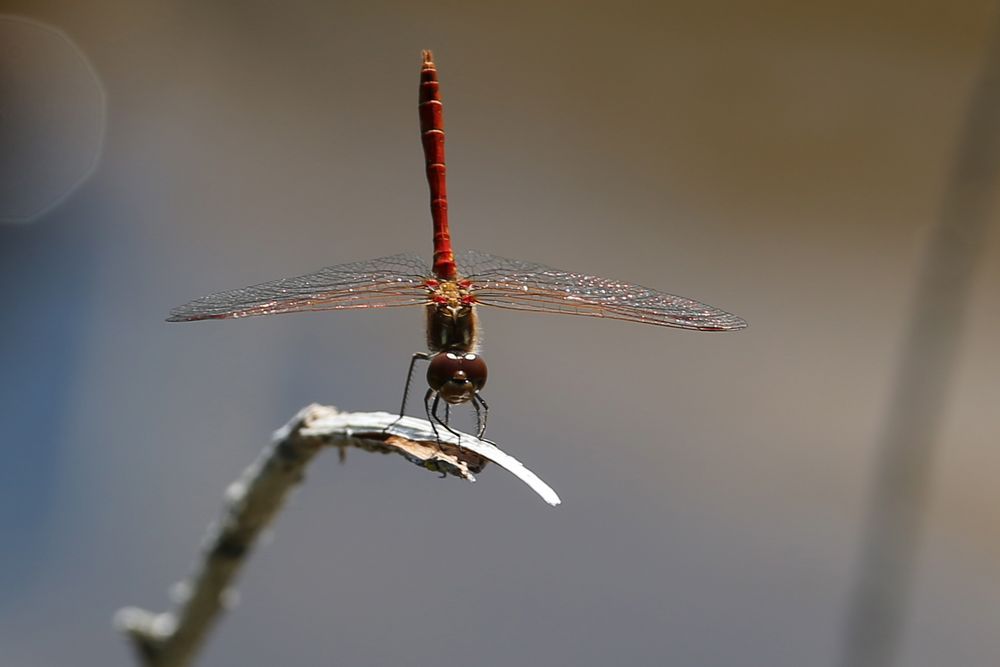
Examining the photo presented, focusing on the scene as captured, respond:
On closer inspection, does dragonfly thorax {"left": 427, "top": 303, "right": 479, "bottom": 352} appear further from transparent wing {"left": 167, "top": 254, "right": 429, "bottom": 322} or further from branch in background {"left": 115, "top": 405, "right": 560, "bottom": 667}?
branch in background {"left": 115, "top": 405, "right": 560, "bottom": 667}

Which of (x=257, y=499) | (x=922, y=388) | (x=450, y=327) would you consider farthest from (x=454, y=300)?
(x=922, y=388)

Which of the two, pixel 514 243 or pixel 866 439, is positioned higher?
pixel 514 243

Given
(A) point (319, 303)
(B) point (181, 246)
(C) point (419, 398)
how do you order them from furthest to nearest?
(B) point (181, 246) < (C) point (419, 398) < (A) point (319, 303)

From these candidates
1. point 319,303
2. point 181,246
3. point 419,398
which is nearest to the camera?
point 319,303

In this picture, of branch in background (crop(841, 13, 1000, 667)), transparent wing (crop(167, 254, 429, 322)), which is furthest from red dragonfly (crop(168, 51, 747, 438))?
branch in background (crop(841, 13, 1000, 667))

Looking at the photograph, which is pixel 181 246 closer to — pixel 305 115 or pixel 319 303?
pixel 305 115

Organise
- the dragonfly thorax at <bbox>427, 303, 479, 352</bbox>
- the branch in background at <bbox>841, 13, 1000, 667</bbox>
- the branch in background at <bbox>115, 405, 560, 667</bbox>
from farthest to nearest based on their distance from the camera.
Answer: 1. the branch in background at <bbox>841, 13, 1000, 667</bbox>
2. the dragonfly thorax at <bbox>427, 303, 479, 352</bbox>
3. the branch in background at <bbox>115, 405, 560, 667</bbox>

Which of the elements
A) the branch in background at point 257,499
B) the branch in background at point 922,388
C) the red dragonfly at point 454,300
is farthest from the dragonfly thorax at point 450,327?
the branch in background at point 922,388

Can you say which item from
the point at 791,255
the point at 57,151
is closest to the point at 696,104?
the point at 791,255
